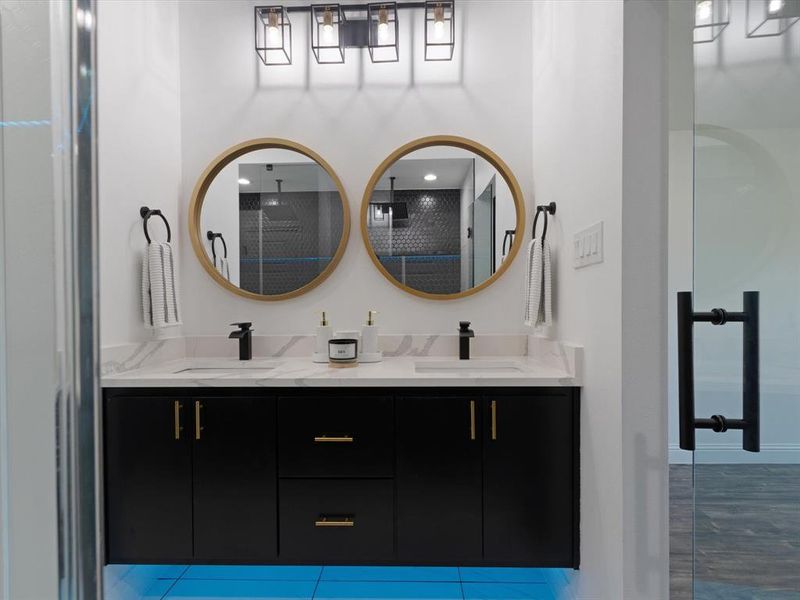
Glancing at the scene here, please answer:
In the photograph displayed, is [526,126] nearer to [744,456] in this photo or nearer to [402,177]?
[402,177]

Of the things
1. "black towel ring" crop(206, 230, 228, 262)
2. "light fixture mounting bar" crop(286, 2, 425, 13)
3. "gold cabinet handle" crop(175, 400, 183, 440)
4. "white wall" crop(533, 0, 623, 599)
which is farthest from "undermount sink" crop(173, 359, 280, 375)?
"light fixture mounting bar" crop(286, 2, 425, 13)

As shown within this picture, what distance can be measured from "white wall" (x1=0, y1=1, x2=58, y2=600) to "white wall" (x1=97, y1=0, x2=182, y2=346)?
1.38 metres

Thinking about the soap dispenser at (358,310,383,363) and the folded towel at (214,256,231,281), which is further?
the folded towel at (214,256,231,281)

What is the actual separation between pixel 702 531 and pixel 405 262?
58.4 inches

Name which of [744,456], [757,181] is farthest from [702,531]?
[757,181]

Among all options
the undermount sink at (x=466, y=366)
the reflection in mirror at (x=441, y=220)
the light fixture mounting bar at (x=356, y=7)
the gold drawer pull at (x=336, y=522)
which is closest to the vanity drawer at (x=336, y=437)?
the gold drawer pull at (x=336, y=522)

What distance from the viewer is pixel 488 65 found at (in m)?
2.16

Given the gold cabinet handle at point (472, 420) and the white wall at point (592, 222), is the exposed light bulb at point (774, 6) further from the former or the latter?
the gold cabinet handle at point (472, 420)

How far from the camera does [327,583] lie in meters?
1.76

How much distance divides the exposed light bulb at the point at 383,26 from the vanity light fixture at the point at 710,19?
137cm

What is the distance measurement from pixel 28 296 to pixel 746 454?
126 cm

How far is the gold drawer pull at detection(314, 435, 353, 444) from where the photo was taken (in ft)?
5.17

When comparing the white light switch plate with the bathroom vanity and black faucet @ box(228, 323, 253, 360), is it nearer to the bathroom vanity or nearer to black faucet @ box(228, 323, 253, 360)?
the bathroom vanity

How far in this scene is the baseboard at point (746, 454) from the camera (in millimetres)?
935
